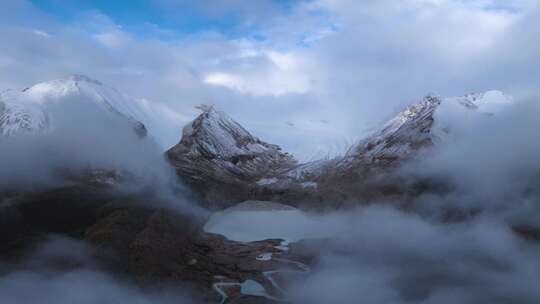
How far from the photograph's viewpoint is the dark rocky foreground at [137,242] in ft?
443

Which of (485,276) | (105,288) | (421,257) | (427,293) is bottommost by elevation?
(105,288)

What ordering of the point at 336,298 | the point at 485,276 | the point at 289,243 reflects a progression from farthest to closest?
the point at 289,243
the point at 485,276
the point at 336,298

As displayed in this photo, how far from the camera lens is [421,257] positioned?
174750 mm

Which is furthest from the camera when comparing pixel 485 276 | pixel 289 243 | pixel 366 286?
pixel 289 243

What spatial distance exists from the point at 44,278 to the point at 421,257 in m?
102

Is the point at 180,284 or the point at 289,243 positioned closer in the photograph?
the point at 180,284

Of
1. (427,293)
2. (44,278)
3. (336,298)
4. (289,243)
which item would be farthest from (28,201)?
(427,293)

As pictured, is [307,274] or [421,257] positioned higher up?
[421,257]

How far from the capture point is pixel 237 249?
183 m

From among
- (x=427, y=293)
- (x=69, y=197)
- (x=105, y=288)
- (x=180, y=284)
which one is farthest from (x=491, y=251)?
(x=69, y=197)

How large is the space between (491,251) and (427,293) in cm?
5391

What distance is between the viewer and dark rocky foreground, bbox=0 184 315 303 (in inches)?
5315

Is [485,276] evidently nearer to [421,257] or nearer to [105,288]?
[421,257]

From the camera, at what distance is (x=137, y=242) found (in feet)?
488
